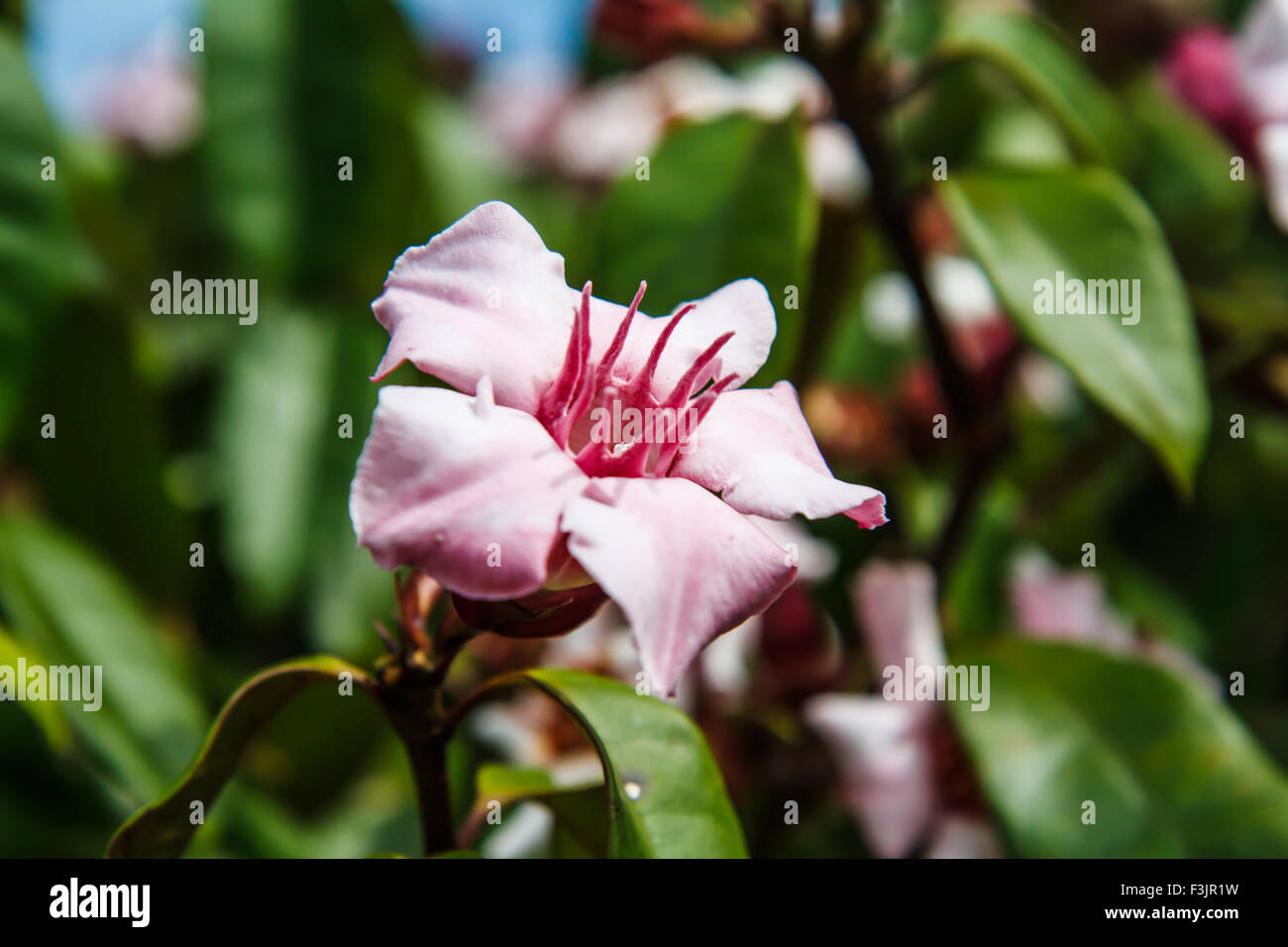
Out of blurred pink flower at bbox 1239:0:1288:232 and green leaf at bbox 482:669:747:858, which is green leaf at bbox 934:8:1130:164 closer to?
blurred pink flower at bbox 1239:0:1288:232

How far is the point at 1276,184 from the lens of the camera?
1030mm

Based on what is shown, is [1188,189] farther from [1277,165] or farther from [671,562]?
[671,562]

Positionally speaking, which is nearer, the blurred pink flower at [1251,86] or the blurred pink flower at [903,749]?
the blurred pink flower at [903,749]

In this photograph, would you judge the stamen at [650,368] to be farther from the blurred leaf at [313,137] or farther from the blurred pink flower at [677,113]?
the blurred leaf at [313,137]

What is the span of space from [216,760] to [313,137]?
2.85ft

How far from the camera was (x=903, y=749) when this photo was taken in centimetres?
91

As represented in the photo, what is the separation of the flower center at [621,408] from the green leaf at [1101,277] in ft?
1.14

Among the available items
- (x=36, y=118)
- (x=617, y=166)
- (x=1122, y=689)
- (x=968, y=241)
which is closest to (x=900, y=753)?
(x=1122, y=689)

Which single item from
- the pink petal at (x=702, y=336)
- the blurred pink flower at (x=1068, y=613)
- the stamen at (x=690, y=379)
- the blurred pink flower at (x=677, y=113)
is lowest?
the blurred pink flower at (x=1068, y=613)

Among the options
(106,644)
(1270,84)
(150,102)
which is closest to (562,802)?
(106,644)

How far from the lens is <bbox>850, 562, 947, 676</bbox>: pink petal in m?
0.93

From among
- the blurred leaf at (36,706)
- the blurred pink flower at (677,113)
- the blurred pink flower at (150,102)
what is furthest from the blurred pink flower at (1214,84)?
the blurred pink flower at (150,102)

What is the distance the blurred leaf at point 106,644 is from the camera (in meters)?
0.86
